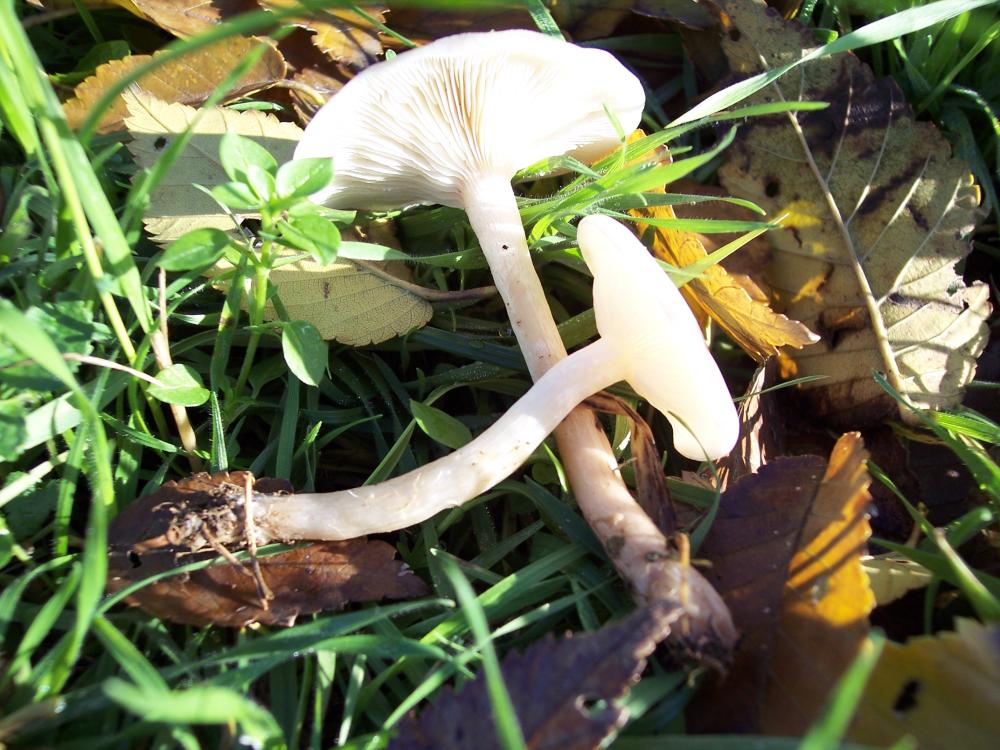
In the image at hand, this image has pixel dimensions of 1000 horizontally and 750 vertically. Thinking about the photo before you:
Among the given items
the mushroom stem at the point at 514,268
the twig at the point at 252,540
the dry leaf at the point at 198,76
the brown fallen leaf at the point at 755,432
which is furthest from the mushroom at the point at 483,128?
the twig at the point at 252,540

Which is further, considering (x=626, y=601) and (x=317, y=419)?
(x=317, y=419)

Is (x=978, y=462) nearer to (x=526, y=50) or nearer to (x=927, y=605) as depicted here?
(x=927, y=605)

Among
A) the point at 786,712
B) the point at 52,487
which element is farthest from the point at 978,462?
the point at 52,487

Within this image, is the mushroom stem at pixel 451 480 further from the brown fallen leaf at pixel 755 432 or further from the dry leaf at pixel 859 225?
the dry leaf at pixel 859 225

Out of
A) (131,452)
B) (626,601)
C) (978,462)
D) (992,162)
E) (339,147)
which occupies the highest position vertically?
(339,147)

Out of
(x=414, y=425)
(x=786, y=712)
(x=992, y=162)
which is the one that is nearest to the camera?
(x=786, y=712)

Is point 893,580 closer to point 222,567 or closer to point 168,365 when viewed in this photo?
point 222,567

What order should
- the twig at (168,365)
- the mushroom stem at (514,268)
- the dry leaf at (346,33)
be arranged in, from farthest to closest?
1. the dry leaf at (346,33)
2. the mushroom stem at (514,268)
3. the twig at (168,365)

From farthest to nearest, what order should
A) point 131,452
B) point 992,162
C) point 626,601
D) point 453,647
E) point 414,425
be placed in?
point 992,162, point 414,425, point 131,452, point 626,601, point 453,647
